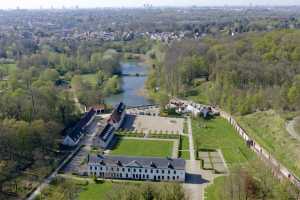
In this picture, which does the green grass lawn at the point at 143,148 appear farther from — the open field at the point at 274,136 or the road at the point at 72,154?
the open field at the point at 274,136

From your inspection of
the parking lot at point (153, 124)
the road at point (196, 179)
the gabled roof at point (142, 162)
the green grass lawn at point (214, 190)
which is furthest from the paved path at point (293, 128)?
the gabled roof at point (142, 162)

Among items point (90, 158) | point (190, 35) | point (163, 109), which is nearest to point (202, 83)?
point (163, 109)

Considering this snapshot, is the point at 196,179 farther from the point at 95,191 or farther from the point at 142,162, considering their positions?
the point at 95,191

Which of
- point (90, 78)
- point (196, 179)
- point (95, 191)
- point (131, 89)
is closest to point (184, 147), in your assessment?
point (196, 179)

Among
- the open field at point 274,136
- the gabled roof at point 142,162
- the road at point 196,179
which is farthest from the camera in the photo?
the open field at point 274,136

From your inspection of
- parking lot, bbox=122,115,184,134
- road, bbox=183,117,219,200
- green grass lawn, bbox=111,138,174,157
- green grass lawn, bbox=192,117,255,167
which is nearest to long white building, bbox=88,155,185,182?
road, bbox=183,117,219,200

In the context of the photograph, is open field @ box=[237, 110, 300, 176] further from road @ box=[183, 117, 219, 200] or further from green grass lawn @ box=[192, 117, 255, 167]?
road @ box=[183, 117, 219, 200]
